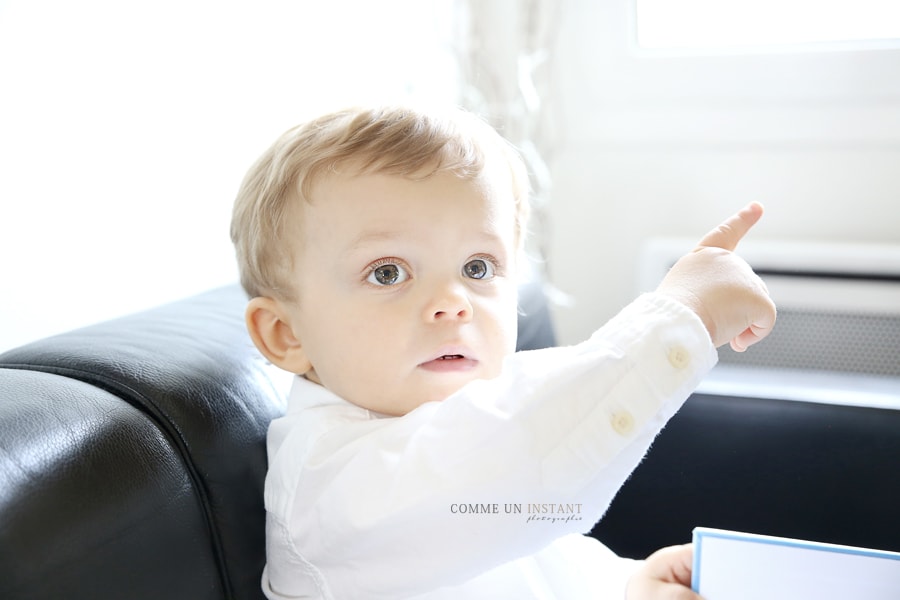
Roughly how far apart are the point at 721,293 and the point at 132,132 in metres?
0.74

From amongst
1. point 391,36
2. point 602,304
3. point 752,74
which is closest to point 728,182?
point 752,74

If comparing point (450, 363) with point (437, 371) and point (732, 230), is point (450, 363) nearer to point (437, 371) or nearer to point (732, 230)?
point (437, 371)

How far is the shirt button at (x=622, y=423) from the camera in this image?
662 mm

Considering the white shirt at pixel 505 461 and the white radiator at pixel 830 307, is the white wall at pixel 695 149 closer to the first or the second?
the white radiator at pixel 830 307

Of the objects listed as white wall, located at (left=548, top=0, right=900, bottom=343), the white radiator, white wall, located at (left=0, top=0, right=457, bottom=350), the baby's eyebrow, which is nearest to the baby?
the baby's eyebrow

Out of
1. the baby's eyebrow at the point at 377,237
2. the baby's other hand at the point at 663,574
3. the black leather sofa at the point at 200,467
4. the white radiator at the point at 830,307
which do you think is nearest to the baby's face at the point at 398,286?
the baby's eyebrow at the point at 377,237

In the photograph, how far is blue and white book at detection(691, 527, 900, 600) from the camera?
0.63 metres

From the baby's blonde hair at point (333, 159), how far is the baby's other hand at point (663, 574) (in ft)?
1.29

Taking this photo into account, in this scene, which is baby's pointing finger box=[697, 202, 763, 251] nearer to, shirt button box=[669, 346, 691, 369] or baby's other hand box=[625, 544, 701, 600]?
shirt button box=[669, 346, 691, 369]

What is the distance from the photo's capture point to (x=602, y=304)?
1.82m

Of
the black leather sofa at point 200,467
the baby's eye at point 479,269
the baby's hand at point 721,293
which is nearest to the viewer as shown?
the black leather sofa at point 200,467

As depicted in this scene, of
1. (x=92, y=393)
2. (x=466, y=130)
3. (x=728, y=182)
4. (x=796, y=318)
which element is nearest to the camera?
(x=92, y=393)

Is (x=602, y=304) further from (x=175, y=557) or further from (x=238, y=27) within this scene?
(x=175, y=557)

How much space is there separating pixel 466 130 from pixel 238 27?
2.01 ft
